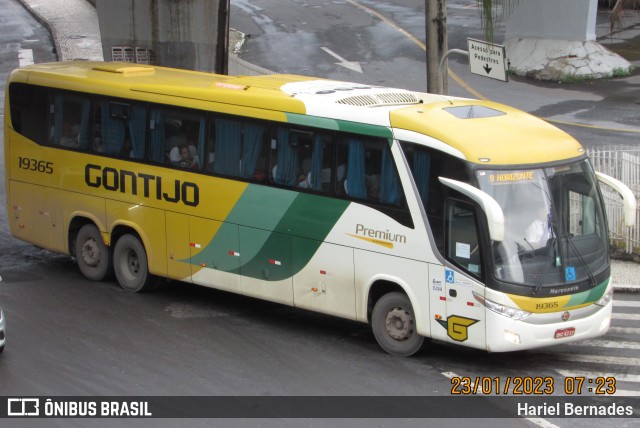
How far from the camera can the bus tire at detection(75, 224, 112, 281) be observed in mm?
16500

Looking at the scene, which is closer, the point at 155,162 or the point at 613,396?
the point at 613,396

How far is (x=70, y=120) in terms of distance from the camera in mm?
16641

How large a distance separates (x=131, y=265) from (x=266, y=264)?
309cm

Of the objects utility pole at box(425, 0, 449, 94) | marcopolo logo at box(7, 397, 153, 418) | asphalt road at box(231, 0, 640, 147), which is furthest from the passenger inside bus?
asphalt road at box(231, 0, 640, 147)

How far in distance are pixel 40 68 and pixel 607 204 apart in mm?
10001

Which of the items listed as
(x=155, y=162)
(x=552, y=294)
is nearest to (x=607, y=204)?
(x=552, y=294)

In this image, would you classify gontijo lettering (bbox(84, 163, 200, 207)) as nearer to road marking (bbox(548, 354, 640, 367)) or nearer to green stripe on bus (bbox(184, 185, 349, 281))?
green stripe on bus (bbox(184, 185, 349, 281))

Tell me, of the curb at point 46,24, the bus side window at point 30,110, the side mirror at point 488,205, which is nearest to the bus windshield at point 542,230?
the side mirror at point 488,205

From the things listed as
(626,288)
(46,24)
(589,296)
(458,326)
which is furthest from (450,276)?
(46,24)

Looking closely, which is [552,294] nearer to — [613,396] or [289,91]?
[613,396]

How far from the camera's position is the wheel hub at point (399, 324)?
12836 millimetres

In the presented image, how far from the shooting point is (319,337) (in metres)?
13.9

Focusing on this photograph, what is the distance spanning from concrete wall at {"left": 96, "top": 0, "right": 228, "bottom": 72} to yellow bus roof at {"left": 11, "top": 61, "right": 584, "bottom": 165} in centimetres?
526

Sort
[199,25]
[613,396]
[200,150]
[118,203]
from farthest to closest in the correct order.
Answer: [199,25] < [118,203] < [200,150] < [613,396]
